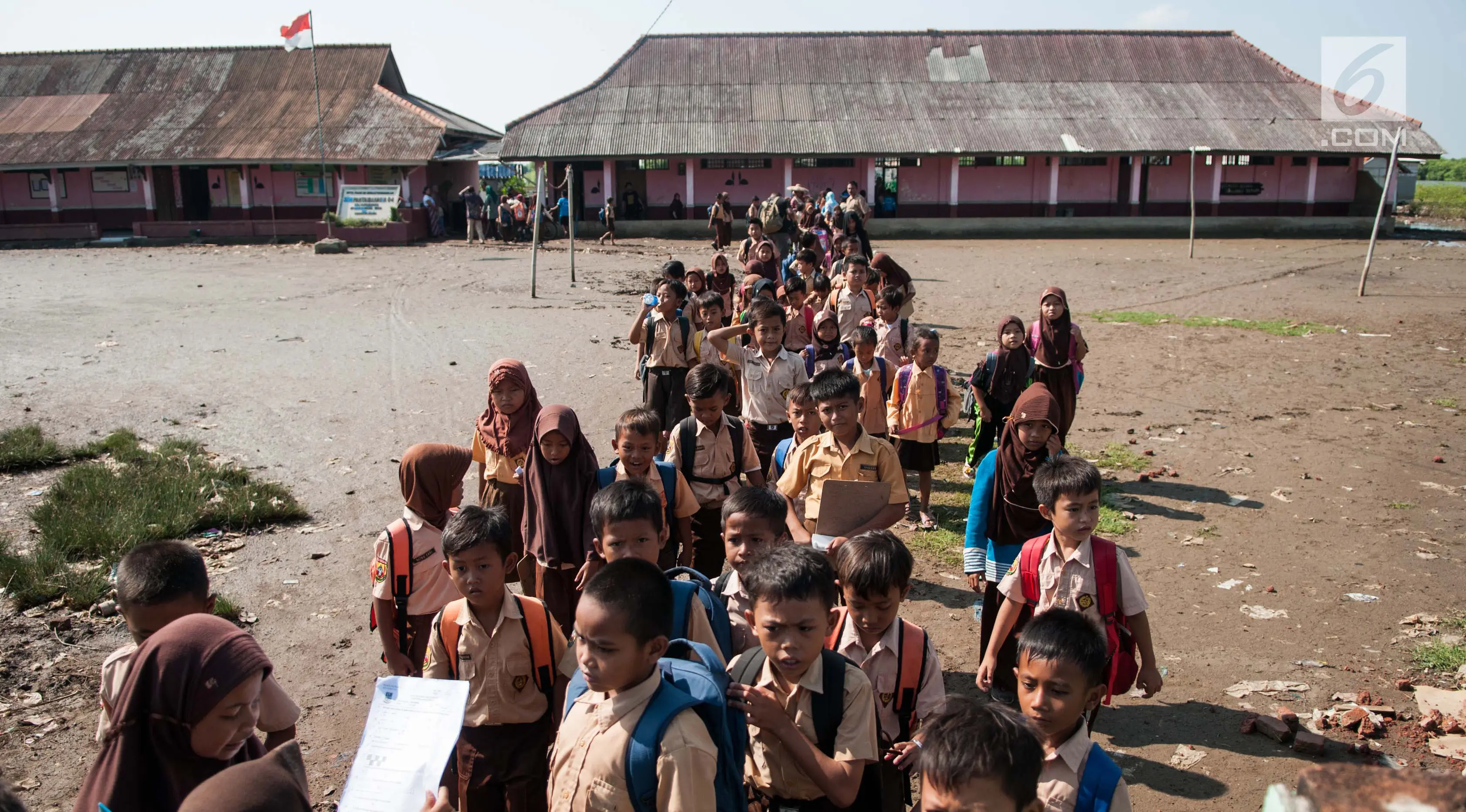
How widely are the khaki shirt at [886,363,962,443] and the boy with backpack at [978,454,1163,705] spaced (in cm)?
289

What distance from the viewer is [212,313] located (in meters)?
14.6

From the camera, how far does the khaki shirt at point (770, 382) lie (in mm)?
6008

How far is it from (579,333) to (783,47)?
25.3 m

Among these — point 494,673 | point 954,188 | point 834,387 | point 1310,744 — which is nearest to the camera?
point 494,673

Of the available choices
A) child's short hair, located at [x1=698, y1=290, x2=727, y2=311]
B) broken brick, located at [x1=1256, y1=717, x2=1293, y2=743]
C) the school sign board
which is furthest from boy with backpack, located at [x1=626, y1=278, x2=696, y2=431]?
the school sign board

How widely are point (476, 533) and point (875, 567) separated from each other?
4.00 ft

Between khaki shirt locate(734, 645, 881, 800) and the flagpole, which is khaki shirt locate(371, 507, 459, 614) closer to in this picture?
khaki shirt locate(734, 645, 881, 800)

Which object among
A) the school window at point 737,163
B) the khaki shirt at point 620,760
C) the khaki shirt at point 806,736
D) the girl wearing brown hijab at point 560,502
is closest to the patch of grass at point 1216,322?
the girl wearing brown hijab at point 560,502

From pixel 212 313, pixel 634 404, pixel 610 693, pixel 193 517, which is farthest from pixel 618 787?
pixel 212 313

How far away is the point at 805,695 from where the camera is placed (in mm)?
2516

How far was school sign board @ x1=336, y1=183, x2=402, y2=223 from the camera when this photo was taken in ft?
91.4

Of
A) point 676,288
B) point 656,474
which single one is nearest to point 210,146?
point 676,288

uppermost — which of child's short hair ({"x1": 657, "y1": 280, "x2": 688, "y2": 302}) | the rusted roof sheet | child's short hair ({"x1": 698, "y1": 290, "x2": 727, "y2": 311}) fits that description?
the rusted roof sheet

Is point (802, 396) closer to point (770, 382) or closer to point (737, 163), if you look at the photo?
point (770, 382)
